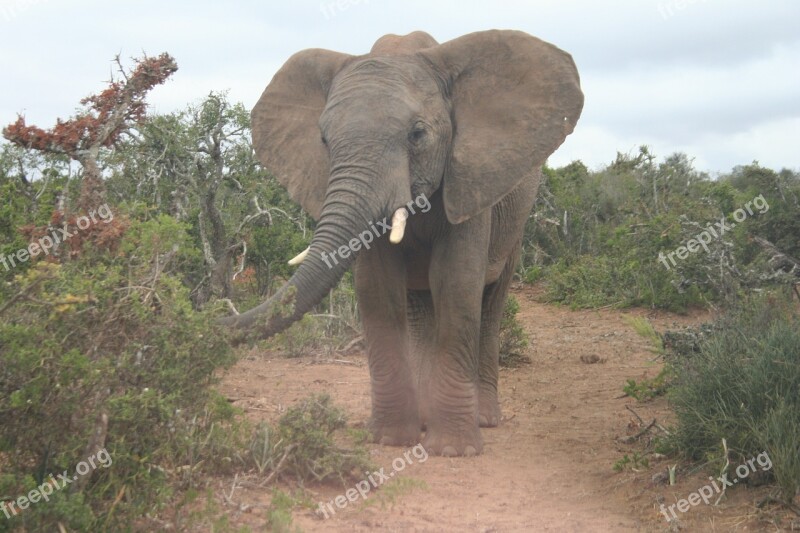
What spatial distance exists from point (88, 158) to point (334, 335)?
18.3 feet

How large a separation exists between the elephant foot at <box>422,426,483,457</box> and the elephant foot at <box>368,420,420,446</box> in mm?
188

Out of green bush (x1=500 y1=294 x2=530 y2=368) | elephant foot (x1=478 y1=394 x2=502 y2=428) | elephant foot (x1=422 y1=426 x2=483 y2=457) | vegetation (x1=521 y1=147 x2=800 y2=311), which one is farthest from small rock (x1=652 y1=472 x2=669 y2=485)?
green bush (x1=500 y1=294 x2=530 y2=368)

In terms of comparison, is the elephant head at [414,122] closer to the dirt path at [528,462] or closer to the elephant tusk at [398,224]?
the elephant tusk at [398,224]

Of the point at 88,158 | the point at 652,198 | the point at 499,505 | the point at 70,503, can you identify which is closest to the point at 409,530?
the point at 499,505

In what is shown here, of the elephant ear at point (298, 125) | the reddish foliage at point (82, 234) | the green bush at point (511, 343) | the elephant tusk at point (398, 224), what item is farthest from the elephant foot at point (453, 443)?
the green bush at point (511, 343)

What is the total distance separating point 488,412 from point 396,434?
1.20 metres

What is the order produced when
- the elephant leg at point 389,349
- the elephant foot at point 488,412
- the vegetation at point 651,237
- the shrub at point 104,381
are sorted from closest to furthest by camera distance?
the shrub at point 104,381 < the elephant leg at point 389,349 < the elephant foot at point 488,412 < the vegetation at point 651,237

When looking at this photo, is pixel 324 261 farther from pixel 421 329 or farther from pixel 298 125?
pixel 421 329

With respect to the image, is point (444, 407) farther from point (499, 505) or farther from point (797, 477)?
point (797, 477)

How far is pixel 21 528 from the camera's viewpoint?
3639 mm

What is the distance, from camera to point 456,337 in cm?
635

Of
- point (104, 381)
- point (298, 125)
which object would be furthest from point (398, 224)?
point (104, 381)

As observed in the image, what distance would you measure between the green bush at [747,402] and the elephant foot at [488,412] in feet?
6.38

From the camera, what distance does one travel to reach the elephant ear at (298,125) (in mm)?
6551
